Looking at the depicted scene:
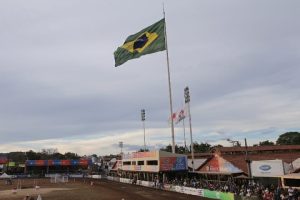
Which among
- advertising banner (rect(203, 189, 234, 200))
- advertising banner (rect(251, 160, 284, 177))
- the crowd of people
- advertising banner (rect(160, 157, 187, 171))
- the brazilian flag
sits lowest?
advertising banner (rect(203, 189, 234, 200))

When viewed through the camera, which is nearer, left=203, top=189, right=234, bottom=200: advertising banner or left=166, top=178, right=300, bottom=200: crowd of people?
left=166, top=178, right=300, bottom=200: crowd of people

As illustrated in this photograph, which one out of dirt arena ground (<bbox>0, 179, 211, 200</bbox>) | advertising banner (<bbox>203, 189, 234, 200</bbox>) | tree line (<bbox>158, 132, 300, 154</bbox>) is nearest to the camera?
advertising banner (<bbox>203, 189, 234, 200</bbox>)

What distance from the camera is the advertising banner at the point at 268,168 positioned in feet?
136

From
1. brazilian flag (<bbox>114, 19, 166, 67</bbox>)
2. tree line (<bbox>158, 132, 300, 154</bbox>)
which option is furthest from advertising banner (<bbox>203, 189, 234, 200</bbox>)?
tree line (<bbox>158, 132, 300, 154</bbox>)

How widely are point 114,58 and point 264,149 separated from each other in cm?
4826

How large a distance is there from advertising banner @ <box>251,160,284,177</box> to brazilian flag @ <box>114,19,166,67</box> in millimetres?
18536

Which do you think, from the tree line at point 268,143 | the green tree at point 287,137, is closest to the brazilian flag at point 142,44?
the tree line at point 268,143

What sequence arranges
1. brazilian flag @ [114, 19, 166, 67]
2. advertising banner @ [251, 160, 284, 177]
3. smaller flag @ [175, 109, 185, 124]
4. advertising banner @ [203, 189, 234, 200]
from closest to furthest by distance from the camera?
advertising banner @ [251, 160, 284, 177], advertising banner @ [203, 189, 234, 200], brazilian flag @ [114, 19, 166, 67], smaller flag @ [175, 109, 185, 124]

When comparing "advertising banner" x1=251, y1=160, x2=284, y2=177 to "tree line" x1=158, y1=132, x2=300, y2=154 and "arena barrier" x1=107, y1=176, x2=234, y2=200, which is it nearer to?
"arena barrier" x1=107, y1=176, x2=234, y2=200

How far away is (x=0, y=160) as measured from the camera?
445ft

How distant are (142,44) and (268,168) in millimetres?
21288

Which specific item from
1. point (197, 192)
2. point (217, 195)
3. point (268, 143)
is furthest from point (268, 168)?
point (268, 143)

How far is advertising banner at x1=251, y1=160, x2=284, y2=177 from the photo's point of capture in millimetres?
41562

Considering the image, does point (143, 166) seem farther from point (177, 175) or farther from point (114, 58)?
point (114, 58)
